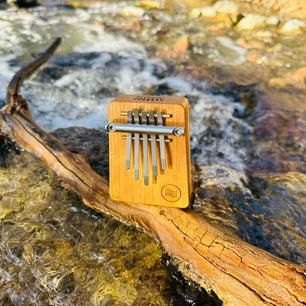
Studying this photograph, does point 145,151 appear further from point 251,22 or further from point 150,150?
point 251,22

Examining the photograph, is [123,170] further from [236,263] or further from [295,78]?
A: [295,78]

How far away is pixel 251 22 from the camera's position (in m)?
7.37

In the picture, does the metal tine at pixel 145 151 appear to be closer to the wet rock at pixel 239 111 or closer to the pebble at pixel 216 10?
the wet rock at pixel 239 111

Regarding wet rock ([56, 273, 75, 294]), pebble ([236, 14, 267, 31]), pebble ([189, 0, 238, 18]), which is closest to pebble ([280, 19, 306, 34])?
pebble ([236, 14, 267, 31])

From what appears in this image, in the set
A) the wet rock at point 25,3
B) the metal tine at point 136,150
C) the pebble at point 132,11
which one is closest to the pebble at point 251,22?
the pebble at point 132,11

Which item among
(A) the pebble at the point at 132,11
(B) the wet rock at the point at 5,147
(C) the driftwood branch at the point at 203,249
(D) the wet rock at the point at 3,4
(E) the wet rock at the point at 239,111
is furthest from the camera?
(D) the wet rock at the point at 3,4

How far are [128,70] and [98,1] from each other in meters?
5.47

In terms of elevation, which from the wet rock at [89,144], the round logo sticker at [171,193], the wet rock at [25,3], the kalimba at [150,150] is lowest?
the wet rock at [25,3]

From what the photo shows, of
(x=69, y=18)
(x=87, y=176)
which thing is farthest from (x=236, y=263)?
(x=69, y=18)

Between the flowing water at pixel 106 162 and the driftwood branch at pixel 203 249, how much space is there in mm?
83

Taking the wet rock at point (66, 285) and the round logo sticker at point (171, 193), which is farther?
the round logo sticker at point (171, 193)

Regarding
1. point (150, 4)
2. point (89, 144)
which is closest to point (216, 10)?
point (150, 4)

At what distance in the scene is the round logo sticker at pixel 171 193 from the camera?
179 cm

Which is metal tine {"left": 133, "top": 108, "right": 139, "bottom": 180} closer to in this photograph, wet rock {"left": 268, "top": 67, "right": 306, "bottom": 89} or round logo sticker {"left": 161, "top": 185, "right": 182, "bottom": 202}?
round logo sticker {"left": 161, "top": 185, "right": 182, "bottom": 202}
